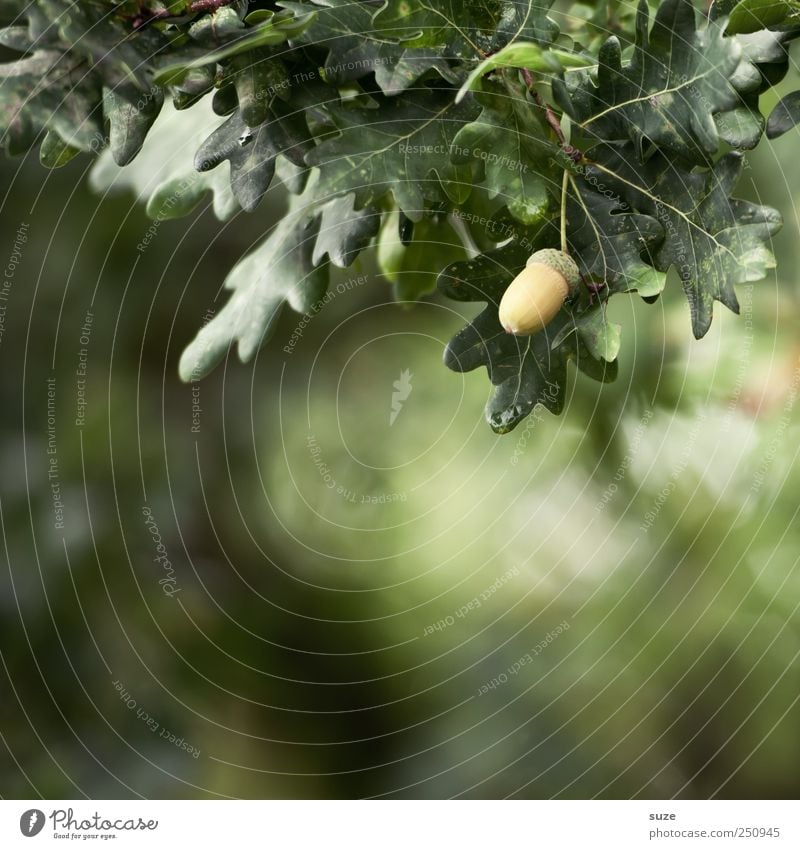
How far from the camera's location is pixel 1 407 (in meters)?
0.43

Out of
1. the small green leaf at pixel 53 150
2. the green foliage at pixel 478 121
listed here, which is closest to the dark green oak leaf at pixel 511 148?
the green foliage at pixel 478 121

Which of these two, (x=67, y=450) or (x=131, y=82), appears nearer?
(x=131, y=82)

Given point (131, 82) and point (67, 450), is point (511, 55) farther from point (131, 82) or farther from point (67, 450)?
point (67, 450)

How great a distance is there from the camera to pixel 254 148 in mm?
267

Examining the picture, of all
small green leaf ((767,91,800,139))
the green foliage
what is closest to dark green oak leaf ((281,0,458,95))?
the green foliage

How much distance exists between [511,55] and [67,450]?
329mm

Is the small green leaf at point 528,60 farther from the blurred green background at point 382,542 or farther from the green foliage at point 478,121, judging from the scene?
the blurred green background at point 382,542

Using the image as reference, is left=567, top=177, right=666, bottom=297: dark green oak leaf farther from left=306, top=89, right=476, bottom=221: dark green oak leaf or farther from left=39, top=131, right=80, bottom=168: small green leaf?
left=39, top=131, right=80, bottom=168: small green leaf

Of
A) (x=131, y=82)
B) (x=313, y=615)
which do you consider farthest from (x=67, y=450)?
(x=131, y=82)

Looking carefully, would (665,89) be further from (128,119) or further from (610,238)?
(128,119)

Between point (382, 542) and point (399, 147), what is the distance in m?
0.24

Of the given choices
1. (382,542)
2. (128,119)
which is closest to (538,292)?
(128,119)

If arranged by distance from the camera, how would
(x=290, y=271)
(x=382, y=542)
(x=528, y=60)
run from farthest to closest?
1. (x=382, y=542)
2. (x=290, y=271)
3. (x=528, y=60)

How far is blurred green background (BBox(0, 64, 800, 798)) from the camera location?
447mm
